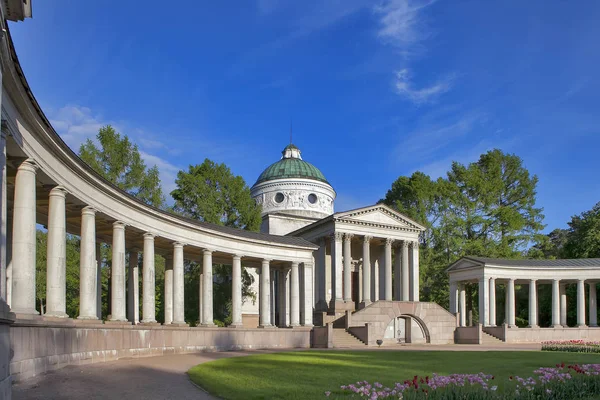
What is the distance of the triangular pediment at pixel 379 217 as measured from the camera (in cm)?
7569

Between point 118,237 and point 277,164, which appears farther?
point 277,164

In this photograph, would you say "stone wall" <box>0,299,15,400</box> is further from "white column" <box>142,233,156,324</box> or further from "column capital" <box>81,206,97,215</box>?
"white column" <box>142,233,156,324</box>

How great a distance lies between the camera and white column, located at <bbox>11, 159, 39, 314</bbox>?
82.5 ft

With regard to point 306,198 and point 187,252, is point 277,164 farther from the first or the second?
point 187,252

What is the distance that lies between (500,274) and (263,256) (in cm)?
3579

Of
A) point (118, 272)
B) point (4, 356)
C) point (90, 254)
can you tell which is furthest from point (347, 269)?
point (4, 356)

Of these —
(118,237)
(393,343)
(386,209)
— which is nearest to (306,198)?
(386,209)

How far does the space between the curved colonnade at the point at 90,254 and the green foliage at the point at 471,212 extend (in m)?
34.8

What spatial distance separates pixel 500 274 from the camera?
7719cm

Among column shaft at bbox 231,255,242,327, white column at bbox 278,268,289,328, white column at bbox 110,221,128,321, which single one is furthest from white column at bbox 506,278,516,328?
white column at bbox 110,221,128,321

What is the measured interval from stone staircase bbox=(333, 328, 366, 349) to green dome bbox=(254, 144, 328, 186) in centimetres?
4698

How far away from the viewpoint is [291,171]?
349ft

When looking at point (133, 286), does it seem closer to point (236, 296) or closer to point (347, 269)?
point (236, 296)

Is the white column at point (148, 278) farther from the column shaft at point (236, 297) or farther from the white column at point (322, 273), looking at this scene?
the white column at point (322, 273)
